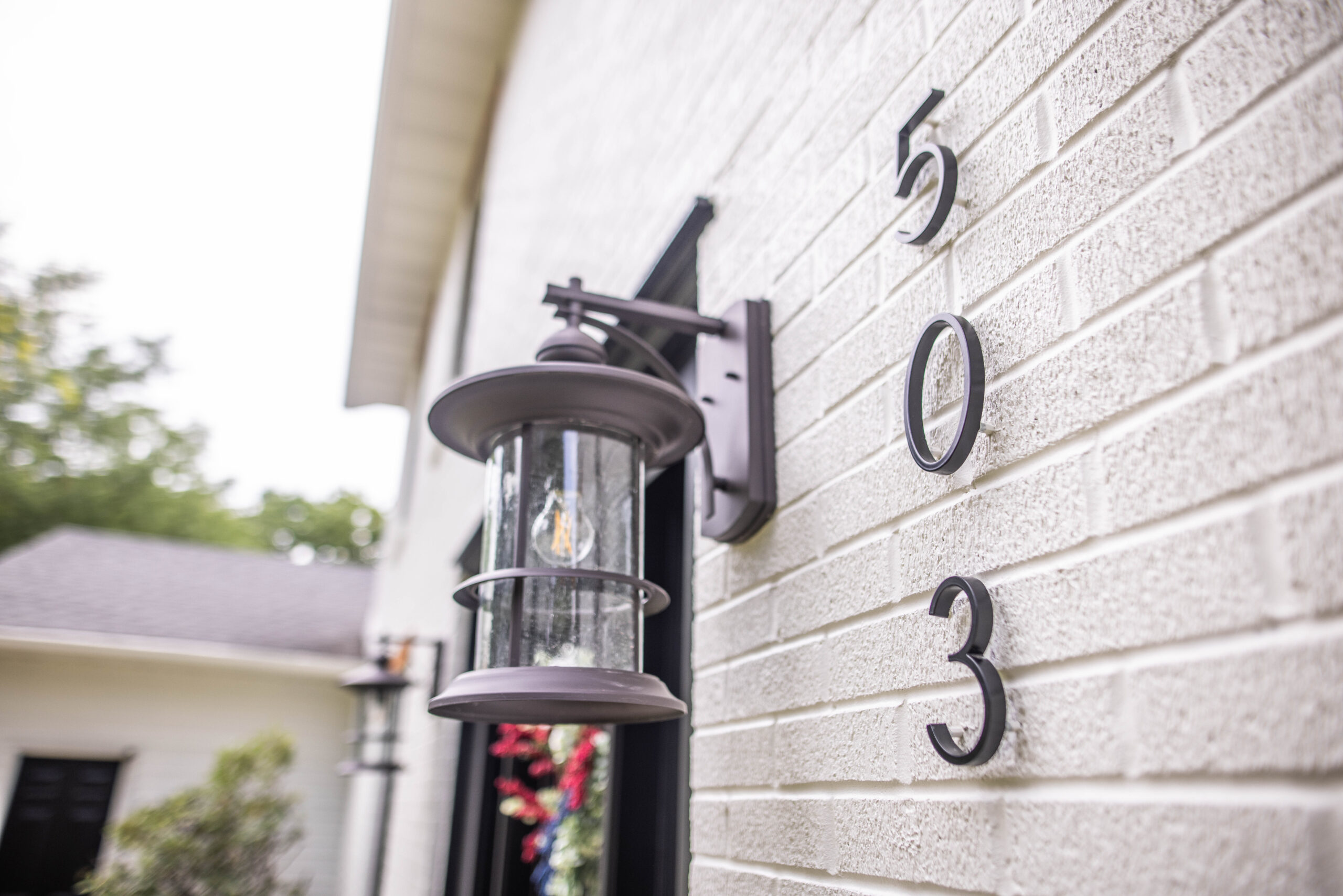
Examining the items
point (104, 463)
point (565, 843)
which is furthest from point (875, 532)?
point (104, 463)

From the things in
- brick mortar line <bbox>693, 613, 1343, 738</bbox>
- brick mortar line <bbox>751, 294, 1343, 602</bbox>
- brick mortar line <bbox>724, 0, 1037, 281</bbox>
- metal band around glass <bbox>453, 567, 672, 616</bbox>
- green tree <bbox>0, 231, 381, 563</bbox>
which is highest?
green tree <bbox>0, 231, 381, 563</bbox>

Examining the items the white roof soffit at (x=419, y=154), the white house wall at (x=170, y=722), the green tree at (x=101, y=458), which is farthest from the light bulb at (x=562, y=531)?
the green tree at (x=101, y=458)

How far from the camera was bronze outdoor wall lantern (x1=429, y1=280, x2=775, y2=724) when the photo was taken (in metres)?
1.15

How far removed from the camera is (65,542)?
1053 cm

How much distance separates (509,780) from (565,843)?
557 mm

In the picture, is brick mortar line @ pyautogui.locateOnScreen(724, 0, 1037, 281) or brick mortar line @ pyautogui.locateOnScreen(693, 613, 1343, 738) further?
brick mortar line @ pyautogui.locateOnScreen(724, 0, 1037, 281)

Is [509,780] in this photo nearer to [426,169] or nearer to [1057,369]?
[1057,369]

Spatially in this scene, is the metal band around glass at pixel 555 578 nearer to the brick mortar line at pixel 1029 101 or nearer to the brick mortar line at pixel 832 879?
the brick mortar line at pixel 832 879

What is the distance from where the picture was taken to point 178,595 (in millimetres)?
9859

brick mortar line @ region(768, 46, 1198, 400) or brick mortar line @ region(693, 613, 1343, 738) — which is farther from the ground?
brick mortar line @ region(768, 46, 1198, 400)

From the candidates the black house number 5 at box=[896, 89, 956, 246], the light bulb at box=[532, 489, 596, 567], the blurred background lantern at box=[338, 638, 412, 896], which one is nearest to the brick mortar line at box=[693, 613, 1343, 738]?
the light bulb at box=[532, 489, 596, 567]

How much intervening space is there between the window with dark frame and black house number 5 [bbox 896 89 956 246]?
29.7 inches

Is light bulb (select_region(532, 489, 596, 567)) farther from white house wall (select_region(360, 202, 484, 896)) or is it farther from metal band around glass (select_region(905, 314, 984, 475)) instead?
white house wall (select_region(360, 202, 484, 896))

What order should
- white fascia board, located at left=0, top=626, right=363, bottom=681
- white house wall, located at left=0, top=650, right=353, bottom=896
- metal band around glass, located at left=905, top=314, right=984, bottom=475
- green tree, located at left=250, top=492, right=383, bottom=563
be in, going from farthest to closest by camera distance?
green tree, located at left=250, top=492, right=383, bottom=563
white house wall, located at left=0, top=650, right=353, bottom=896
white fascia board, located at left=0, top=626, right=363, bottom=681
metal band around glass, located at left=905, top=314, right=984, bottom=475
